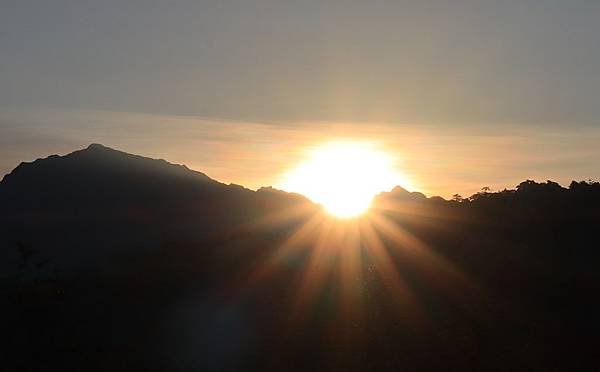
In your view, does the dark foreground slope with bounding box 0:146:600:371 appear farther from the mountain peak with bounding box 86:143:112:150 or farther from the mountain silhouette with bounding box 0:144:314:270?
the mountain peak with bounding box 86:143:112:150

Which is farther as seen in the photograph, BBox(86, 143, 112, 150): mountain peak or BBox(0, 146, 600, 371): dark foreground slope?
BBox(86, 143, 112, 150): mountain peak

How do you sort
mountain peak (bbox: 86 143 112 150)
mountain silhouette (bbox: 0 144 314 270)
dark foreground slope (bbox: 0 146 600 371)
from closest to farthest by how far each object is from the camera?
dark foreground slope (bbox: 0 146 600 371), mountain silhouette (bbox: 0 144 314 270), mountain peak (bbox: 86 143 112 150)

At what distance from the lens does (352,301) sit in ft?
88.5

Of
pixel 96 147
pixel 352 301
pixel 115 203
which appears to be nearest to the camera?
pixel 352 301

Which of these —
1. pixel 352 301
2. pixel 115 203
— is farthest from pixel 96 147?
pixel 352 301

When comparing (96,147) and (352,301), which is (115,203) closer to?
(96,147)

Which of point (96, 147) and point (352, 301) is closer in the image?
point (352, 301)

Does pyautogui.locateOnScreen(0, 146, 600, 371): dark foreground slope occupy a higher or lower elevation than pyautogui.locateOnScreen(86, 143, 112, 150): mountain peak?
lower

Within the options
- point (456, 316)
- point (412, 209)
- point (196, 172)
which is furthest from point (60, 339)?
point (196, 172)

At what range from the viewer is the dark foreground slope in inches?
886

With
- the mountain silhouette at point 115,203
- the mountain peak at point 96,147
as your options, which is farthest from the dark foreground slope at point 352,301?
the mountain peak at point 96,147

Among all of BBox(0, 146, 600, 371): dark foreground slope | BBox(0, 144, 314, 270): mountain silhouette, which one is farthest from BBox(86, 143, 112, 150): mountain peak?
BBox(0, 146, 600, 371): dark foreground slope

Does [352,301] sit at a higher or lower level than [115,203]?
lower

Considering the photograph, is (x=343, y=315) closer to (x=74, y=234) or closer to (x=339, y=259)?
(x=339, y=259)
